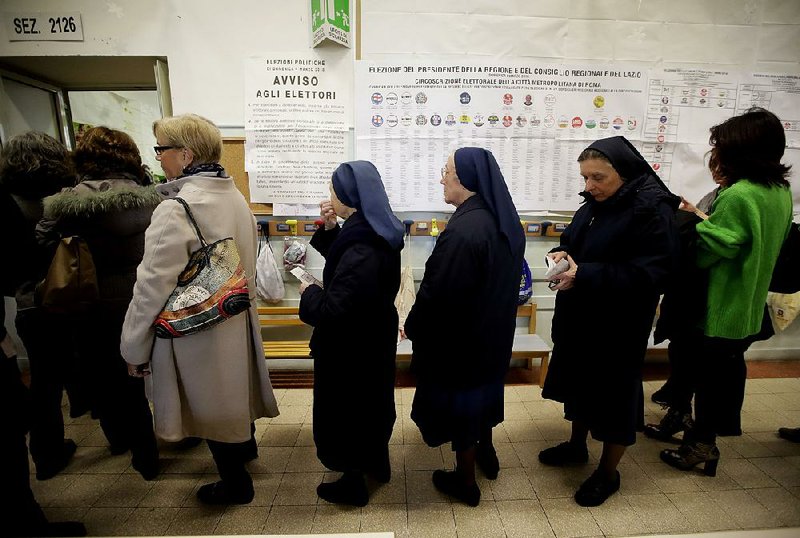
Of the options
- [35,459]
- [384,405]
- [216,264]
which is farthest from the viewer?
[35,459]

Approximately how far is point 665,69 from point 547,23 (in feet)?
3.18

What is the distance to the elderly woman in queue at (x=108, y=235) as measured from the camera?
1672 millimetres

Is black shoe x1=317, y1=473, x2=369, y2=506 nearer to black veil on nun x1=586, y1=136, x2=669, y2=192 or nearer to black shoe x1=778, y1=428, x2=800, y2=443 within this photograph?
black veil on nun x1=586, y1=136, x2=669, y2=192

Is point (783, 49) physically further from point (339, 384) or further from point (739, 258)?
point (339, 384)

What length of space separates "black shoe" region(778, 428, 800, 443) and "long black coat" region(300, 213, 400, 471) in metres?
2.57

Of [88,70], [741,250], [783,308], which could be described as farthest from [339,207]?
[783,308]

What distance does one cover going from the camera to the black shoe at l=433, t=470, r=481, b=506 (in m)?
1.86

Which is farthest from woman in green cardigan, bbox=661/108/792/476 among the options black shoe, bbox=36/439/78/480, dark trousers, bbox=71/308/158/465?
black shoe, bbox=36/439/78/480

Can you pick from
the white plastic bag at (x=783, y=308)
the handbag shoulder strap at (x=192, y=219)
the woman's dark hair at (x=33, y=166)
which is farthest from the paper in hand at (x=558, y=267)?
the white plastic bag at (x=783, y=308)

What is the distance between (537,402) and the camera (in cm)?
281

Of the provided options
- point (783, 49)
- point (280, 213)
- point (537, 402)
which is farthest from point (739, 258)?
point (280, 213)

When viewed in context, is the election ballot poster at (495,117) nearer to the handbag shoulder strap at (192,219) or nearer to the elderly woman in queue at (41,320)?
the handbag shoulder strap at (192,219)

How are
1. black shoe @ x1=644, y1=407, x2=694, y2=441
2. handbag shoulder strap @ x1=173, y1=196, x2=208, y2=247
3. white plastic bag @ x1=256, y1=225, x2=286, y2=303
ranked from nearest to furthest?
handbag shoulder strap @ x1=173, y1=196, x2=208, y2=247 < black shoe @ x1=644, y1=407, x2=694, y2=441 < white plastic bag @ x1=256, y1=225, x2=286, y2=303

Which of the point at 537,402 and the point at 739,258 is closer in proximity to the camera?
the point at 739,258
